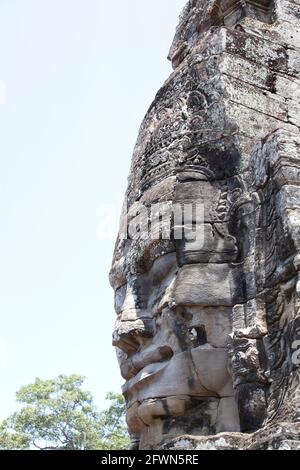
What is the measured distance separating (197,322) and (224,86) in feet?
6.45

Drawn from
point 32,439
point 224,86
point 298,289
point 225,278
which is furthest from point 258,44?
point 32,439

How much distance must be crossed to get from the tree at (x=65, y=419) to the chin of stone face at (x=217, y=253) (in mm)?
15859

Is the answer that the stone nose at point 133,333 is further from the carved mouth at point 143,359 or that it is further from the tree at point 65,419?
the tree at point 65,419

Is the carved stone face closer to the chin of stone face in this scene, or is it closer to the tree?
the chin of stone face

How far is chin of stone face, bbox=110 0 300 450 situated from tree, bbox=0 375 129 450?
15859 millimetres

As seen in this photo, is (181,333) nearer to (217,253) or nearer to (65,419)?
(217,253)

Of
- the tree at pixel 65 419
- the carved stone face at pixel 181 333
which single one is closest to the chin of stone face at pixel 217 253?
the carved stone face at pixel 181 333

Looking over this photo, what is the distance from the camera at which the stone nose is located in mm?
6125

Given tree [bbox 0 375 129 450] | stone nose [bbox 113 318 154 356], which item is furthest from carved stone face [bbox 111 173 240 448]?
tree [bbox 0 375 129 450]

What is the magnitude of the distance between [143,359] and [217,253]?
98 cm

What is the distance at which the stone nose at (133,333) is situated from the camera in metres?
6.12

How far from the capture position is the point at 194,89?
6734mm

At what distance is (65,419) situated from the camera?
23156 millimetres

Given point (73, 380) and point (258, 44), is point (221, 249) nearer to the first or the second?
point (258, 44)
